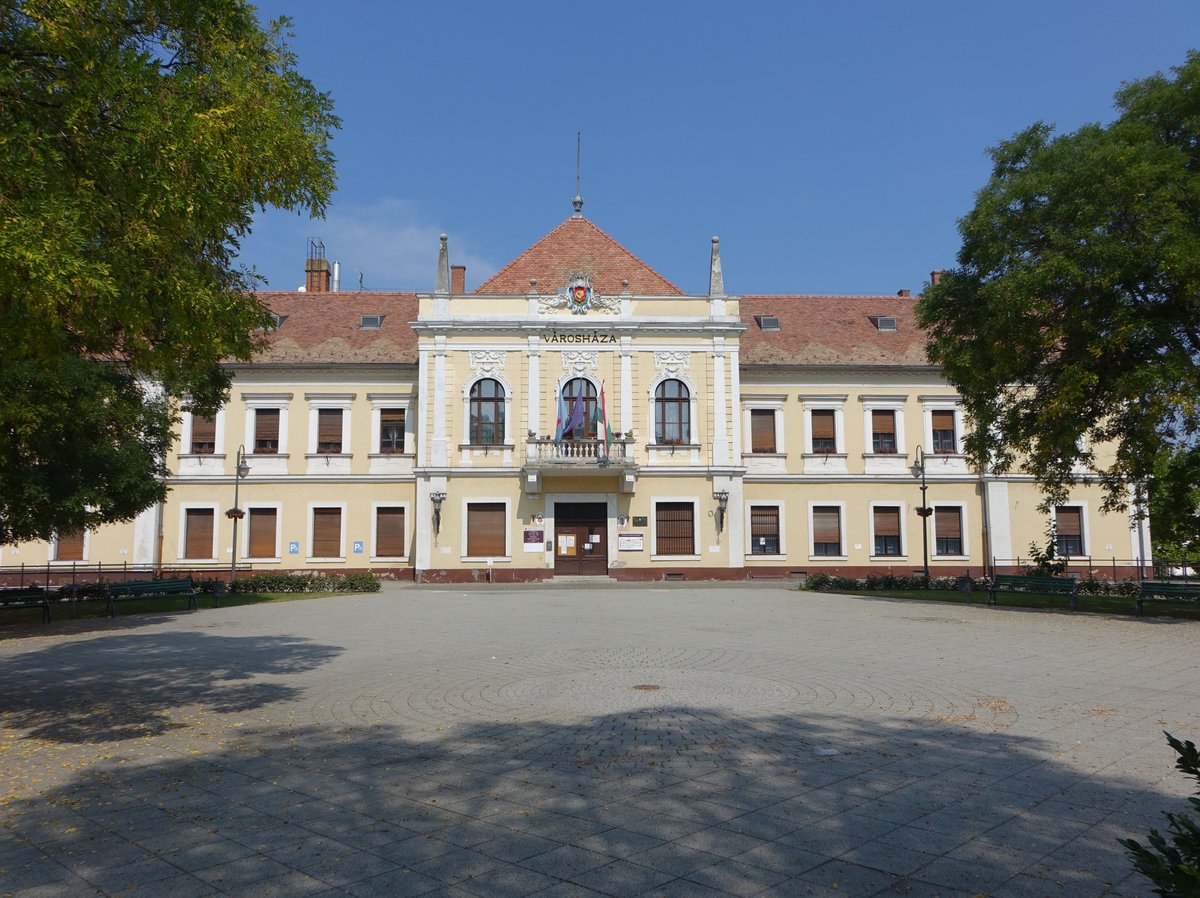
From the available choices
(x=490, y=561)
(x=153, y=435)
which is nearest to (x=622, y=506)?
(x=490, y=561)

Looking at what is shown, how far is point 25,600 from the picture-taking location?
59.7ft

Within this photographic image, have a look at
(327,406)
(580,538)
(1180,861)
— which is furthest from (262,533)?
(1180,861)

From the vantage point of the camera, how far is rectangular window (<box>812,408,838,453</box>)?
1382 inches

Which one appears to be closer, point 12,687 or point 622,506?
point 12,687

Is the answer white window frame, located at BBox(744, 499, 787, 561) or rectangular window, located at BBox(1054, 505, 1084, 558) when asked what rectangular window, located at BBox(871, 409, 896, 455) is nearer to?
white window frame, located at BBox(744, 499, 787, 561)

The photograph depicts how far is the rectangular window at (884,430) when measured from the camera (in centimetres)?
3516

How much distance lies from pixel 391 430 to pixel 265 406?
5092 millimetres

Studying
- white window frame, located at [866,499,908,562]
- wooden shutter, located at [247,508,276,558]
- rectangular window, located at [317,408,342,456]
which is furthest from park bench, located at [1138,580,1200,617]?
wooden shutter, located at [247,508,276,558]

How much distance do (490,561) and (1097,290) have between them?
2136cm

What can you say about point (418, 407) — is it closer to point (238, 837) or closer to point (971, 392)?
point (971, 392)

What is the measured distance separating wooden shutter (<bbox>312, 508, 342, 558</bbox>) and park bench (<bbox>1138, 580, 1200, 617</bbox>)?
26579 mm

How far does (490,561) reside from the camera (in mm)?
31672

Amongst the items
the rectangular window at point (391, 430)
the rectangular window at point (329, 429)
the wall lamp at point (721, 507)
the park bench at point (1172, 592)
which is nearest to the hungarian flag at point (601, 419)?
the wall lamp at point (721, 507)

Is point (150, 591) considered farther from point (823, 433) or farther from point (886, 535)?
point (886, 535)
